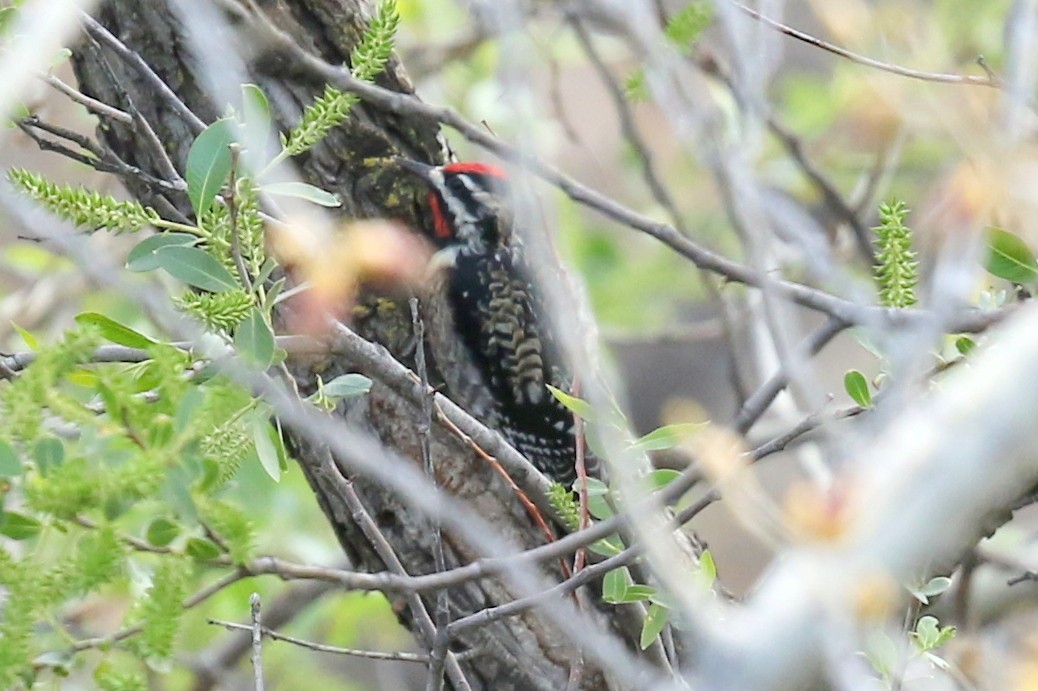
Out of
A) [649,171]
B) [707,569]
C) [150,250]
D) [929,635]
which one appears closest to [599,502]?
[707,569]

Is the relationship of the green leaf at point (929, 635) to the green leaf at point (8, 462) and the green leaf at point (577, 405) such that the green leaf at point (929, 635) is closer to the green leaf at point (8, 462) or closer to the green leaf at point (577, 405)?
the green leaf at point (577, 405)

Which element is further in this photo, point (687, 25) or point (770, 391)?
point (687, 25)

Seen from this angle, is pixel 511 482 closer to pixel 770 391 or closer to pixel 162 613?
pixel 770 391

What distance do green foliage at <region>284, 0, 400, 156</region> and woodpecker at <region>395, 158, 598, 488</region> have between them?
1037 mm

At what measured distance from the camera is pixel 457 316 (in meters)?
2.99

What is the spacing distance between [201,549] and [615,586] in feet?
2.57

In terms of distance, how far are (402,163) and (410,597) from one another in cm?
101

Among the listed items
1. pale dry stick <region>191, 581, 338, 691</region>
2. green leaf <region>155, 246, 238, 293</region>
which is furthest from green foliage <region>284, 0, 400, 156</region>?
pale dry stick <region>191, 581, 338, 691</region>

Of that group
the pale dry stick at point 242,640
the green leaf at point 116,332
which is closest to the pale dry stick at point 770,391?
the green leaf at point 116,332

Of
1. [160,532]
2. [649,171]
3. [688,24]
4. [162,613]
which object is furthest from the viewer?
[649,171]

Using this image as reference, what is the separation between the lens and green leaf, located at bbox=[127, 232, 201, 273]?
1619 mm

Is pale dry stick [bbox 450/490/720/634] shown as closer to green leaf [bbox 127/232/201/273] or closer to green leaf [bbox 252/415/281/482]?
green leaf [bbox 252/415/281/482]

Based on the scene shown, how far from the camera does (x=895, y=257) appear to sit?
5.56ft

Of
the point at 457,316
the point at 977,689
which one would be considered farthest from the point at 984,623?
the point at 457,316
